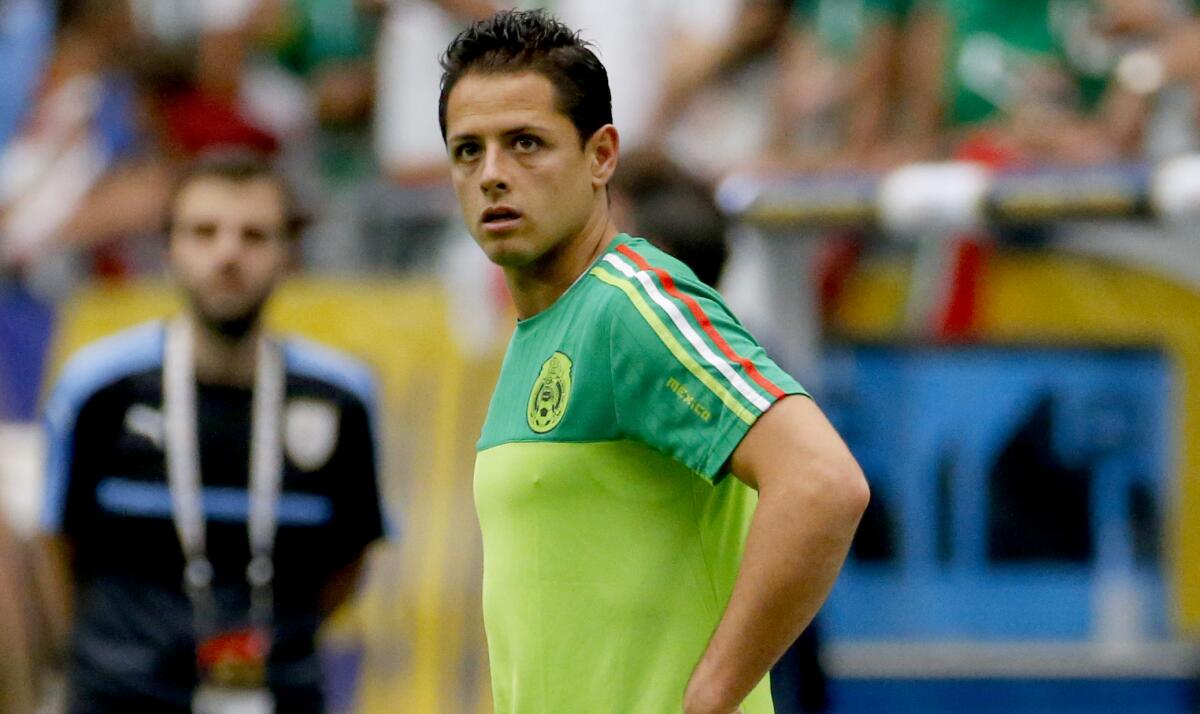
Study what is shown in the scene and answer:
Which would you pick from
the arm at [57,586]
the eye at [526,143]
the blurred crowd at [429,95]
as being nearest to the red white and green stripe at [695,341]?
the eye at [526,143]

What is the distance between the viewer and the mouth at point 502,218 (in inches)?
133

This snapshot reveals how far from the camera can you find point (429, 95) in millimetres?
8711

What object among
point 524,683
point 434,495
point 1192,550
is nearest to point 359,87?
point 434,495

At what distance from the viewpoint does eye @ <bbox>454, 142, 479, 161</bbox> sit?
136 inches

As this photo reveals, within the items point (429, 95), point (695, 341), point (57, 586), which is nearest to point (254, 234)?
point (57, 586)

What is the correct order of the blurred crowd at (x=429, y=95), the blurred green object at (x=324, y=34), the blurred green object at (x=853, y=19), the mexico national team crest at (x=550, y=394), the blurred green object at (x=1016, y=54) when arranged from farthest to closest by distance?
the blurred green object at (x=324, y=34) < the blurred green object at (x=853, y=19) < the blurred green object at (x=1016, y=54) < the blurred crowd at (x=429, y=95) < the mexico national team crest at (x=550, y=394)

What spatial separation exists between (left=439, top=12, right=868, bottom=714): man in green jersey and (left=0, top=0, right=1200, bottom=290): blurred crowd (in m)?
3.76

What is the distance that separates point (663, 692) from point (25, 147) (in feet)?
21.5

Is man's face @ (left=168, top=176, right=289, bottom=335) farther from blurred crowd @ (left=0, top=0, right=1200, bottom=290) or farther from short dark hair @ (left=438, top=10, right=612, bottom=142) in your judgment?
short dark hair @ (left=438, top=10, right=612, bottom=142)

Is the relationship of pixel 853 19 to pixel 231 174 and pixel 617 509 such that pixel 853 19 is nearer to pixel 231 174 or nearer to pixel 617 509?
pixel 231 174

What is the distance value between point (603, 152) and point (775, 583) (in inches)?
31.0

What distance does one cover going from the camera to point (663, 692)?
326 cm

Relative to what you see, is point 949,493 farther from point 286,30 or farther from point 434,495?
point 286,30

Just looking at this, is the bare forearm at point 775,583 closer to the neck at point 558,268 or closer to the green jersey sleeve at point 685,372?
the green jersey sleeve at point 685,372
